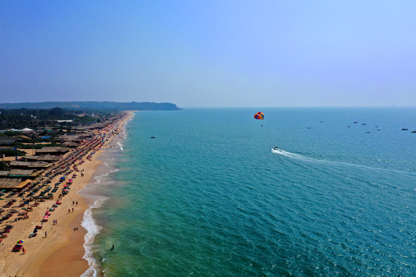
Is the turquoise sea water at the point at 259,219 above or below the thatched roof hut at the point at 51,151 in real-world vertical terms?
below

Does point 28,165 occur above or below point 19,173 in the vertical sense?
above

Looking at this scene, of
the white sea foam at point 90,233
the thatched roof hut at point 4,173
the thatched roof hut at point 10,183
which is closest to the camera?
the white sea foam at point 90,233

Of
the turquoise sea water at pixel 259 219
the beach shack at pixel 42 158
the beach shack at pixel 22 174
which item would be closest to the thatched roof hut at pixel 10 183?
the beach shack at pixel 22 174

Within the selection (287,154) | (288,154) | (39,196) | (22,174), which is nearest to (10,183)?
(22,174)

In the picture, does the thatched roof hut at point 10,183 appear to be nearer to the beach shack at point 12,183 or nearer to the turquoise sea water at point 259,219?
the beach shack at point 12,183

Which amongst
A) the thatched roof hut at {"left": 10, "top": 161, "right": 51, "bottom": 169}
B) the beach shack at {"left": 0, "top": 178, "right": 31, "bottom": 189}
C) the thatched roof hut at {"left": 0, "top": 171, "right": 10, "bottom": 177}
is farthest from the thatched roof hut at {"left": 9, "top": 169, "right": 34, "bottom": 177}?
the thatched roof hut at {"left": 10, "top": 161, "right": 51, "bottom": 169}

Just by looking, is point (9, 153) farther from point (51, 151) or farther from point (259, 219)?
point (259, 219)

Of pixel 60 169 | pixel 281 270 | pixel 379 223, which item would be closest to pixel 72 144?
pixel 60 169

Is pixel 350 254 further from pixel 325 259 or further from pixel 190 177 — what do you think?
pixel 190 177
